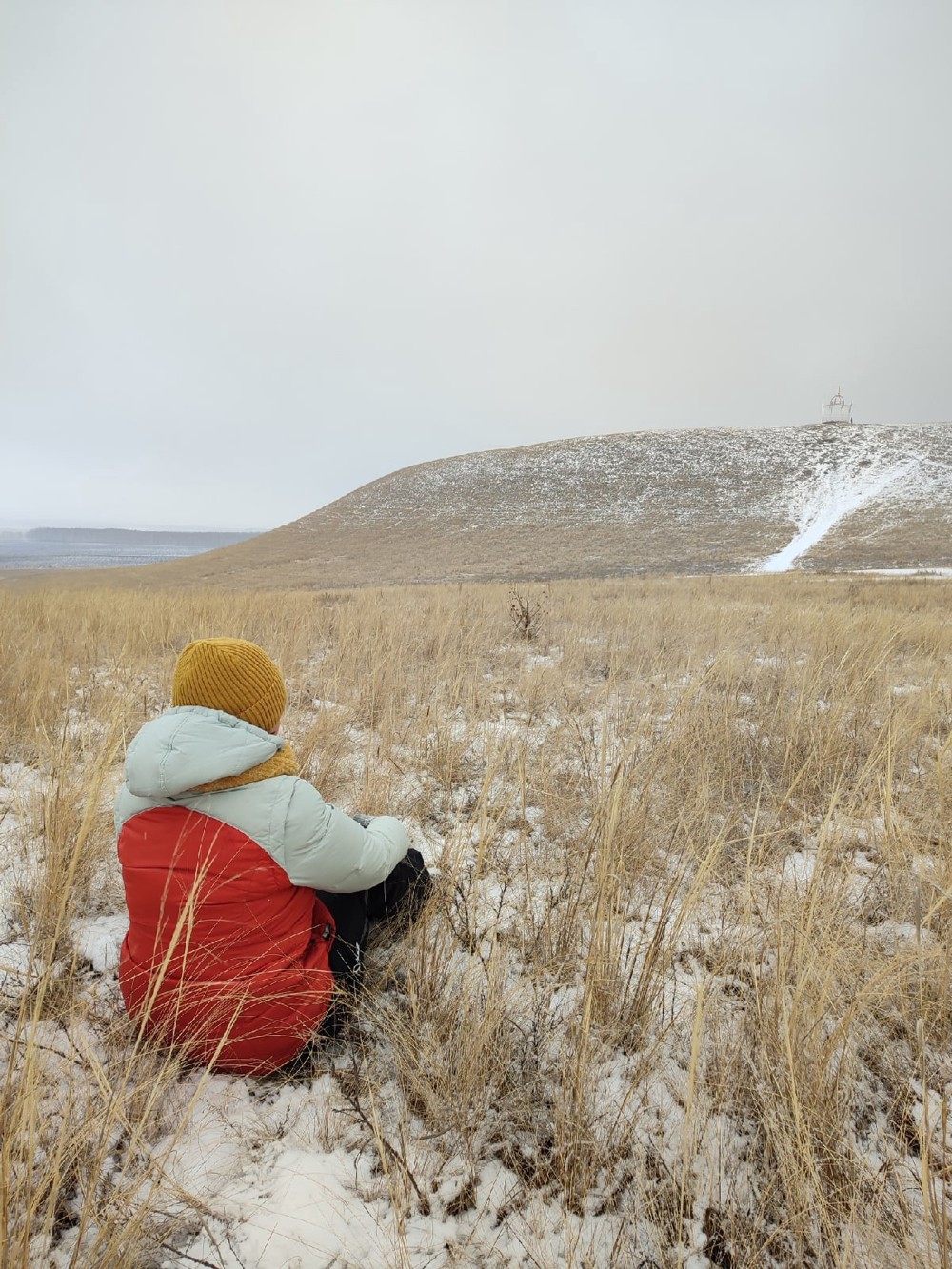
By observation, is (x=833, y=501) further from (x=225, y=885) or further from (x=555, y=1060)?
(x=225, y=885)

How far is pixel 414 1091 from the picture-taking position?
1141 millimetres

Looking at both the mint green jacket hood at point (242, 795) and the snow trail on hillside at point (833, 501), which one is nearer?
the mint green jacket hood at point (242, 795)

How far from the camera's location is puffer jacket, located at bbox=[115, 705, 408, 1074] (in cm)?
118

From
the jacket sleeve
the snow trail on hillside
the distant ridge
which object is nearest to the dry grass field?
the jacket sleeve

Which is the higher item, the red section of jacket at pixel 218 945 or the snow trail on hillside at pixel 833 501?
the snow trail on hillside at pixel 833 501

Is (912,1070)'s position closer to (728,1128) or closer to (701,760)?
(728,1128)

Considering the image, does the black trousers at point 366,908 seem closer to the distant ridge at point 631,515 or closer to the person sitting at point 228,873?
the person sitting at point 228,873

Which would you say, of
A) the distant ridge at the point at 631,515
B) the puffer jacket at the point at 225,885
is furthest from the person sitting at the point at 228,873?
the distant ridge at the point at 631,515

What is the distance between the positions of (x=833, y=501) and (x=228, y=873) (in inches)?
1830

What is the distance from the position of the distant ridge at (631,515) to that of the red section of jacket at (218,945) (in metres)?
22.4

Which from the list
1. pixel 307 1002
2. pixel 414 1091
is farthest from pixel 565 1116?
pixel 307 1002

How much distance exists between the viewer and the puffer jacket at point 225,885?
3.89 ft

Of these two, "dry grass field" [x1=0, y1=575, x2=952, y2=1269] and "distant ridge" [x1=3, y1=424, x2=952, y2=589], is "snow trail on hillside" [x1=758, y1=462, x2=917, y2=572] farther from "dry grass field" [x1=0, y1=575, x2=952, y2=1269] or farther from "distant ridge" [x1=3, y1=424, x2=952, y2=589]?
"dry grass field" [x1=0, y1=575, x2=952, y2=1269]

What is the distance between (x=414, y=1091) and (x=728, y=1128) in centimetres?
64
